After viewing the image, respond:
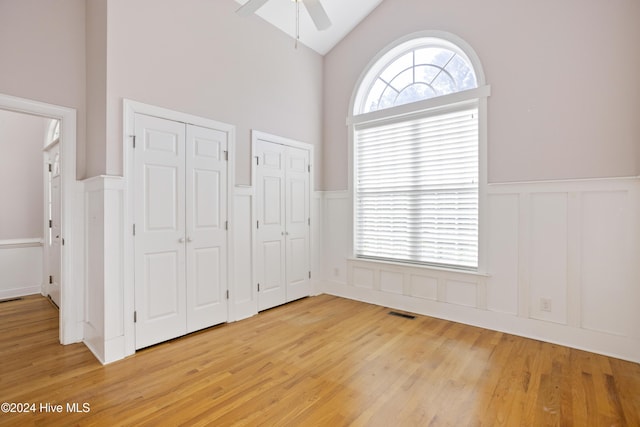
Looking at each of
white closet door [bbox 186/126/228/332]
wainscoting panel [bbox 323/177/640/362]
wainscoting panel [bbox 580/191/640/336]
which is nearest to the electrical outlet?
wainscoting panel [bbox 323/177/640/362]

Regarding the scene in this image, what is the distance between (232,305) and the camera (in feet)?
11.8

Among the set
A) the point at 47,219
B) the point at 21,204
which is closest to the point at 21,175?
the point at 21,204

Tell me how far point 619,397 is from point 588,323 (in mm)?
879

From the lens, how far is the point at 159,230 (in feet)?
9.83

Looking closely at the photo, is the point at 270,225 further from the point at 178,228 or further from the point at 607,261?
the point at 607,261

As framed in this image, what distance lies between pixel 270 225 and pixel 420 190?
6.35 ft

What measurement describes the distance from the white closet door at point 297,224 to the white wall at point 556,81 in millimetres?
2310

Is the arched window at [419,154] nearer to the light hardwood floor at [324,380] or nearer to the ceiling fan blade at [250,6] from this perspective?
the light hardwood floor at [324,380]

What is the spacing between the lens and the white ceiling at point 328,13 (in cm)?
385

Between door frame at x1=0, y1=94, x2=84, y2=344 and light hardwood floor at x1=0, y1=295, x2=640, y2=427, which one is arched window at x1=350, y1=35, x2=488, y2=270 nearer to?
light hardwood floor at x1=0, y1=295, x2=640, y2=427

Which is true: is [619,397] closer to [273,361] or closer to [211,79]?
[273,361]

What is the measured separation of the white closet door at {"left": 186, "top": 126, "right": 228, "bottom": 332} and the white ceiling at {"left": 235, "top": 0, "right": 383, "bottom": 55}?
169 centimetres

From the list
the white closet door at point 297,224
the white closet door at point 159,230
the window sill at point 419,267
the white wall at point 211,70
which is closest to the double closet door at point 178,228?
the white closet door at point 159,230

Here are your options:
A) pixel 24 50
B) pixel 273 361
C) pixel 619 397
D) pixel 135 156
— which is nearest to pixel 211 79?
pixel 135 156
